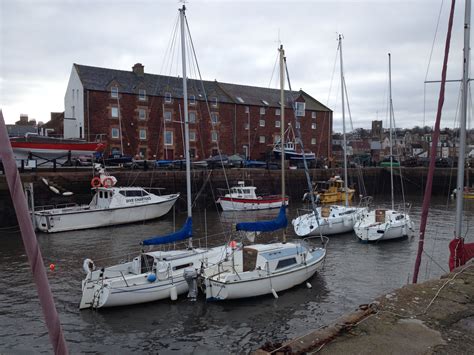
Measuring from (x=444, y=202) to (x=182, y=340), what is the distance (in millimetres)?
39290

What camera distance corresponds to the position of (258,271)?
14086mm

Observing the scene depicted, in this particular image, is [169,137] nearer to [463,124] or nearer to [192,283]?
[192,283]

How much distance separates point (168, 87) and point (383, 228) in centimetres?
3468

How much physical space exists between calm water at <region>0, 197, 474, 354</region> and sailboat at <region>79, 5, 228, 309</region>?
33cm

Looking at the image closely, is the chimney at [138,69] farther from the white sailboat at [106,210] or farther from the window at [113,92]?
the white sailboat at [106,210]

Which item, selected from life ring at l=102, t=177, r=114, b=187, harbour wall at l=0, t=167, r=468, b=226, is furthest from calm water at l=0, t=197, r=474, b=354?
life ring at l=102, t=177, r=114, b=187

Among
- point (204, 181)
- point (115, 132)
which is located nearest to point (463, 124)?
point (204, 181)

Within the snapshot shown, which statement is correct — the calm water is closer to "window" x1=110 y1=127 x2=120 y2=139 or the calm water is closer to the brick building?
the brick building

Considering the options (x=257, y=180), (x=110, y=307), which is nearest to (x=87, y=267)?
(x=110, y=307)

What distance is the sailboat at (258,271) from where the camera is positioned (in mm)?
13430

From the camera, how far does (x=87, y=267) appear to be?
13758mm

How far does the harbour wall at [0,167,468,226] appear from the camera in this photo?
29578mm

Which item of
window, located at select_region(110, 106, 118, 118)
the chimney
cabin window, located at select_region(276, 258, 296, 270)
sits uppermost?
the chimney

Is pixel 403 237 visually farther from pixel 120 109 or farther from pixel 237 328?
pixel 120 109
